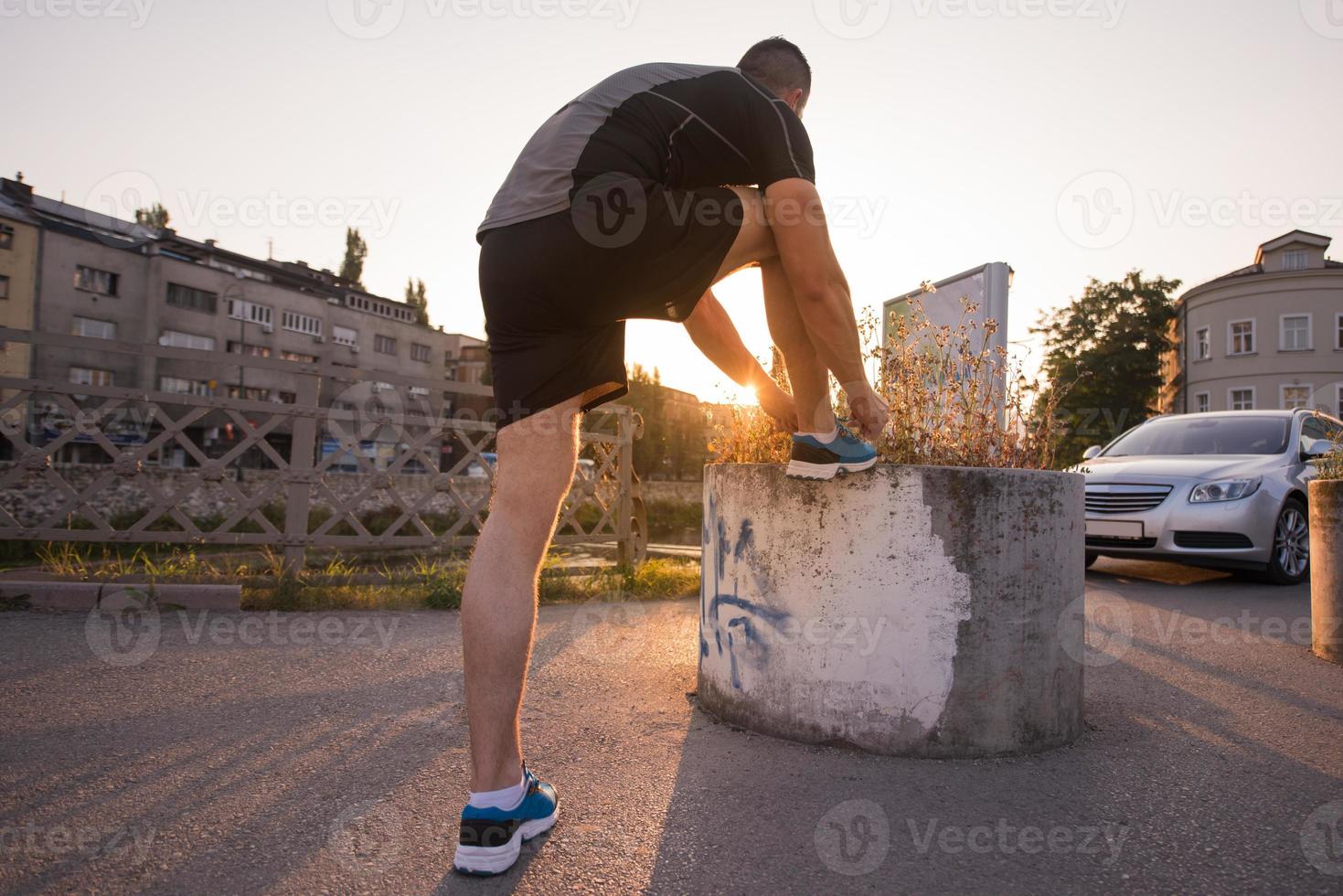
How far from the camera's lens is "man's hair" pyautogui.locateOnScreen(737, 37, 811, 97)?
6.56 feet

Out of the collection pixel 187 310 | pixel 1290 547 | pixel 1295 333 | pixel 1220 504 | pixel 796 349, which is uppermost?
pixel 187 310

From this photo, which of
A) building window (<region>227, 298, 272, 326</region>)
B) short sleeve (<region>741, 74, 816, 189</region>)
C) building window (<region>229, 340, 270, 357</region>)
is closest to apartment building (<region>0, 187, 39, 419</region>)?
building window (<region>229, 340, 270, 357</region>)

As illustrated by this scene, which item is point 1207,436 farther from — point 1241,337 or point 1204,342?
point 1204,342

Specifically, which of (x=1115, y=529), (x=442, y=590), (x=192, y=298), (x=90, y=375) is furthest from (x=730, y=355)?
(x=192, y=298)

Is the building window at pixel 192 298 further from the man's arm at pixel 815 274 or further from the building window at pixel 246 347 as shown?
the man's arm at pixel 815 274

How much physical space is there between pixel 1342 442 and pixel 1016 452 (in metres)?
2.63

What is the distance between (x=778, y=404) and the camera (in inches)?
95.9

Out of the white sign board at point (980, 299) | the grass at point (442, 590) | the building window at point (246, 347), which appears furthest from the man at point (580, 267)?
the building window at point (246, 347)

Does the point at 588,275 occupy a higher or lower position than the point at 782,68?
lower

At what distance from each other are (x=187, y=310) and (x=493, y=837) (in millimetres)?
53293

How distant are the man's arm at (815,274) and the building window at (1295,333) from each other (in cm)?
4524

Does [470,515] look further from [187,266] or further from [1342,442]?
[187,266]

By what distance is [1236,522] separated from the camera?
6.36 metres

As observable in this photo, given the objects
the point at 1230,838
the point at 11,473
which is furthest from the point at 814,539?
the point at 11,473
